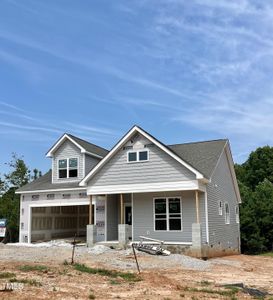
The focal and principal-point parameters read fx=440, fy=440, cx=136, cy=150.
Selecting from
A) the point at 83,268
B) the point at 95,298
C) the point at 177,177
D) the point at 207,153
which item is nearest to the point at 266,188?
the point at 207,153

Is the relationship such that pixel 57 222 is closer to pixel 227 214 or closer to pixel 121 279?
pixel 227 214

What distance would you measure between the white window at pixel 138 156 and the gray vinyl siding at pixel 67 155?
4906 millimetres

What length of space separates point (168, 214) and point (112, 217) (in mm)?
4238

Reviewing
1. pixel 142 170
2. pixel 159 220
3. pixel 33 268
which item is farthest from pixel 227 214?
pixel 33 268

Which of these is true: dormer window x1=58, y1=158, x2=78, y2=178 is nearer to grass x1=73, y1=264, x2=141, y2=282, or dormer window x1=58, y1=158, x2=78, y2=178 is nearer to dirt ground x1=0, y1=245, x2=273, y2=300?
dirt ground x1=0, y1=245, x2=273, y2=300

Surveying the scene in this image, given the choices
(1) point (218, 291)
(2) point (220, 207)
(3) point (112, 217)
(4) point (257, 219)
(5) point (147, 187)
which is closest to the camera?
(1) point (218, 291)

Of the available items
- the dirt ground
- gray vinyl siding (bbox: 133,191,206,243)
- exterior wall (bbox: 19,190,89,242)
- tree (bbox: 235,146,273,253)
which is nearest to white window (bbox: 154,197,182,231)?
gray vinyl siding (bbox: 133,191,206,243)

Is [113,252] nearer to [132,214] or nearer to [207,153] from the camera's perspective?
[132,214]

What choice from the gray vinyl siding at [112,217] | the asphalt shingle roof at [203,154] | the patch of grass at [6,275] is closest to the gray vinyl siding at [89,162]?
the gray vinyl siding at [112,217]

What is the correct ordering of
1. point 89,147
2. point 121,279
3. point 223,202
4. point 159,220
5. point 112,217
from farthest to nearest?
1. point 89,147
2. point 223,202
3. point 112,217
4. point 159,220
5. point 121,279

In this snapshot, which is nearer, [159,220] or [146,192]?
[159,220]

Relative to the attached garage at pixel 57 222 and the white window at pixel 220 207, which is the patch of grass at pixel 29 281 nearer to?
the white window at pixel 220 207

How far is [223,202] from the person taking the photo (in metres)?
27.1

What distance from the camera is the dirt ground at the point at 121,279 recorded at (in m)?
10.5
